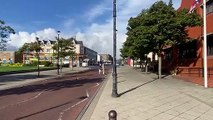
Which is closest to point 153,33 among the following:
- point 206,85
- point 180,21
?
point 180,21

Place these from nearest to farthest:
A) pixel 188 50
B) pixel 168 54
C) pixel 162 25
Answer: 1. pixel 162 25
2. pixel 188 50
3. pixel 168 54

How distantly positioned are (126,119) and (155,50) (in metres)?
25.2

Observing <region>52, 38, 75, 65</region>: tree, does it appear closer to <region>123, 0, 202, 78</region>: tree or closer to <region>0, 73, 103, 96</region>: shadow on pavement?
<region>123, 0, 202, 78</region>: tree

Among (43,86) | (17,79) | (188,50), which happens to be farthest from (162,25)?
(17,79)

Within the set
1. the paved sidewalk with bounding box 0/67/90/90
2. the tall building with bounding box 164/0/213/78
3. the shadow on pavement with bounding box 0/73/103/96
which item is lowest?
the shadow on pavement with bounding box 0/73/103/96

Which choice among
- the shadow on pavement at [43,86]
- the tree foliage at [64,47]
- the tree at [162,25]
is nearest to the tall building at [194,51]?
the tree at [162,25]

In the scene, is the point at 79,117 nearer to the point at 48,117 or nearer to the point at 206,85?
the point at 48,117

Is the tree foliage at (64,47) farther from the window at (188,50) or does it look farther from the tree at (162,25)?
the tree at (162,25)

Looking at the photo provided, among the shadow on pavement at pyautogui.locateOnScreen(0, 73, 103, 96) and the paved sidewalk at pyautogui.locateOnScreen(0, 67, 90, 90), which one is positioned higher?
the paved sidewalk at pyautogui.locateOnScreen(0, 67, 90, 90)

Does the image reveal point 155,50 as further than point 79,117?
Yes

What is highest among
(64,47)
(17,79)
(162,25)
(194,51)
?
(162,25)

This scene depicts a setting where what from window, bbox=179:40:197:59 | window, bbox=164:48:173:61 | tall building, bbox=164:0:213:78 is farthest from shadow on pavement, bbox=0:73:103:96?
window, bbox=164:48:173:61

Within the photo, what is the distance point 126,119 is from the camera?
10766mm

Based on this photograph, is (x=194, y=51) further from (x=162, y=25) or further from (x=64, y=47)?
(x=64, y=47)
